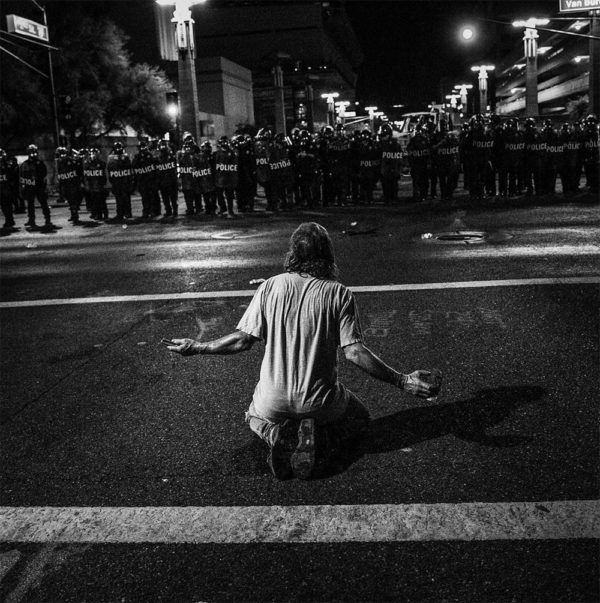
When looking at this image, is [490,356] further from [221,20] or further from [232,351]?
[221,20]

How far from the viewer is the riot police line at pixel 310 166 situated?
18.9 meters

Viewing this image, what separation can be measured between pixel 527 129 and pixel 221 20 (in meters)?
67.3

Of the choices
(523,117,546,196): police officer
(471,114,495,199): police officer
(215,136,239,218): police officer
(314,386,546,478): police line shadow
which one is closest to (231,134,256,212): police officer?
(215,136,239,218): police officer

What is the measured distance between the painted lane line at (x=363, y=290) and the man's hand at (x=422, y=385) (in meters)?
4.71

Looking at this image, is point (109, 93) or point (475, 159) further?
point (109, 93)

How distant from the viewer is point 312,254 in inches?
→ 167

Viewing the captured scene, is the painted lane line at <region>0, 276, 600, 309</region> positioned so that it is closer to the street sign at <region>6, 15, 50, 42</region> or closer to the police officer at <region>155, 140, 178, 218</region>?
the police officer at <region>155, 140, 178, 218</region>

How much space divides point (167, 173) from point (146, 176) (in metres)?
0.57

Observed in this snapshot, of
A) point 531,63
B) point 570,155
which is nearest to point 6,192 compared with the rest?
point 570,155

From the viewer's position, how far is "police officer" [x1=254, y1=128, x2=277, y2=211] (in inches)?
738

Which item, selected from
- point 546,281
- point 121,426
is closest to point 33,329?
point 121,426

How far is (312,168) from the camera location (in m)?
19.0

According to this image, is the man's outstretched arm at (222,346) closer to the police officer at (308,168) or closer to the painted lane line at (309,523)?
the painted lane line at (309,523)

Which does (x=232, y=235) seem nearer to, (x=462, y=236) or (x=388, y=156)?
(x=462, y=236)
